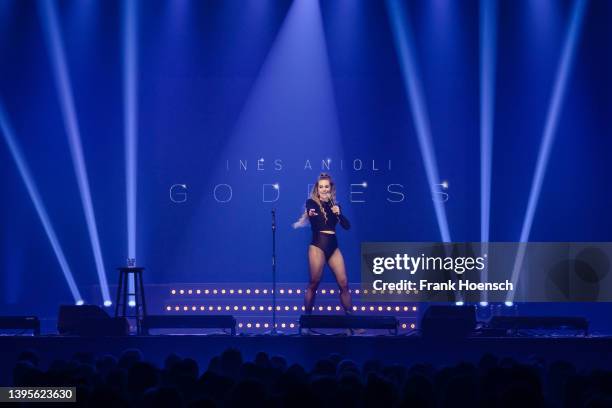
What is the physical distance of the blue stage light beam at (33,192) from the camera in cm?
1256

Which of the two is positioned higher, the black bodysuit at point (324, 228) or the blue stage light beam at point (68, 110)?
the blue stage light beam at point (68, 110)

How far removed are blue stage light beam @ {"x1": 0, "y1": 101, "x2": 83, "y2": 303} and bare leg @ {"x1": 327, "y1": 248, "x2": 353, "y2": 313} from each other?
378 centimetres

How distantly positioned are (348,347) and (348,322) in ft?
3.35

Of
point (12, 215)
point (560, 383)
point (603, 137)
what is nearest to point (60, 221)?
point (12, 215)

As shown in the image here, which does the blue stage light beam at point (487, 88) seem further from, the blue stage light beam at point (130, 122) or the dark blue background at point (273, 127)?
the blue stage light beam at point (130, 122)

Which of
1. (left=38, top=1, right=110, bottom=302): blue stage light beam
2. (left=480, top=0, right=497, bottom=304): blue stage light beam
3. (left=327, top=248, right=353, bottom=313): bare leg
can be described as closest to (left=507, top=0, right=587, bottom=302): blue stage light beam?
(left=480, top=0, right=497, bottom=304): blue stage light beam

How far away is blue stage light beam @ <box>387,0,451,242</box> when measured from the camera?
12.5 meters

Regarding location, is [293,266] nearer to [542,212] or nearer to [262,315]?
Result: [262,315]

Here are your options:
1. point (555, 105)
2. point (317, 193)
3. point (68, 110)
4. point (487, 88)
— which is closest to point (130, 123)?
point (68, 110)

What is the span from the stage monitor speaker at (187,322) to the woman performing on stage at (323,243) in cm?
215

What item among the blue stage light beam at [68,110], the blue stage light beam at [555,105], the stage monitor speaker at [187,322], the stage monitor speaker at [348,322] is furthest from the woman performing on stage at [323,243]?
the blue stage light beam at [68,110]

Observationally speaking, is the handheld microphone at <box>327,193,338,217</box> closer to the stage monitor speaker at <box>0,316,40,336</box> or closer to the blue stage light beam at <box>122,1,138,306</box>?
the blue stage light beam at <box>122,1,138,306</box>

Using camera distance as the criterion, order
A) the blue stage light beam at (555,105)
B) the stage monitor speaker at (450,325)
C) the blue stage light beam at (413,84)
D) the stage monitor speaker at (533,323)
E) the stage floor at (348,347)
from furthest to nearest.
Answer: the blue stage light beam at (413,84) < the blue stage light beam at (555,105) < the stage monitor speaker at (533,323) < the stage monitor speaker at (450,325) < the stage floor at (348,347)

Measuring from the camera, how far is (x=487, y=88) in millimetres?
12508
